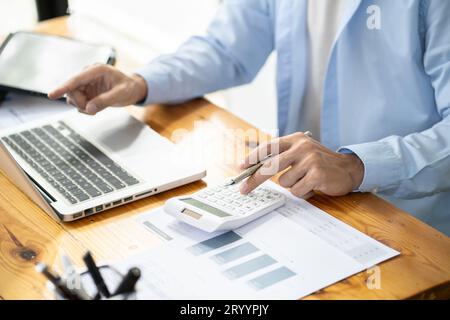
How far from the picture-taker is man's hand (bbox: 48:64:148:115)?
1294 mm

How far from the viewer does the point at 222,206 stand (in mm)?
1024

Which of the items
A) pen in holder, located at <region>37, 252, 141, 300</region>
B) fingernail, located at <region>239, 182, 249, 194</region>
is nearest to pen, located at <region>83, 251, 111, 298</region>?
pen in holder, located at <region>37, 252, 141, 300</region>

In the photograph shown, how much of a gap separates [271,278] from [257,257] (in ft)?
0.16

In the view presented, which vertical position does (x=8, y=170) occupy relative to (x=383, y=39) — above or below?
below

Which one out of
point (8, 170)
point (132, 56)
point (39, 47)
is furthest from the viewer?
point (132, 56)

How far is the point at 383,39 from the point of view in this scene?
1.26m

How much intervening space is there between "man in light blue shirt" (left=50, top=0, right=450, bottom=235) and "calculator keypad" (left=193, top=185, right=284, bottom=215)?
2 cm

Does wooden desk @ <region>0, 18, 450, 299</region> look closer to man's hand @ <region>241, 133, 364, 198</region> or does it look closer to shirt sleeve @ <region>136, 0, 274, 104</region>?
man's hand @ <region>241, 133, 364, 198</region>

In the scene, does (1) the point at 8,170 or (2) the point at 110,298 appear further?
(1) the point at 8,170

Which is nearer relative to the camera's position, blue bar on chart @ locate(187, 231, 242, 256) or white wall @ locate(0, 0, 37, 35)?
blue bar on chart @ locate(187, 231, 242, 256)

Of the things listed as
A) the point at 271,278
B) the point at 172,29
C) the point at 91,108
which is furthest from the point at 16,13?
the point at 271,278
